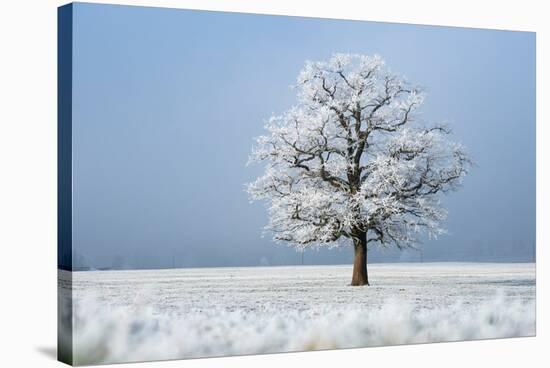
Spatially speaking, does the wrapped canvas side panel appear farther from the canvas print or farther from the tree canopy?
the tree canopy

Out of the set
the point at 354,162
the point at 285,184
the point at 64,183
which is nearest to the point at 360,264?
the point at 354,162

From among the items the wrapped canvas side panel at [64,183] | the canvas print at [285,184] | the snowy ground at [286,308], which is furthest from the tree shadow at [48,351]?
the snowy ground at [286,308]

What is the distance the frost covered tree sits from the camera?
15.5 m

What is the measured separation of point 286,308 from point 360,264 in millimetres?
1338

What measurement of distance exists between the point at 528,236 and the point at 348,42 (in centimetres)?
379

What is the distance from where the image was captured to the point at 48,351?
14852 mm

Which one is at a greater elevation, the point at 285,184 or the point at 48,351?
the point at 285,184

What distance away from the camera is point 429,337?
1580cm

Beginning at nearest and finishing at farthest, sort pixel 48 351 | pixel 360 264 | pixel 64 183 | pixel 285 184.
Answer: pixel 64 183 → pixel 48 351 → pixel 285 184 → pixel 360 264

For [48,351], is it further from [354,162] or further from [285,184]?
[354,162]

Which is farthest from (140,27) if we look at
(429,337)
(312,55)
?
(429,337)

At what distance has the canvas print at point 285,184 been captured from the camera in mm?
14031

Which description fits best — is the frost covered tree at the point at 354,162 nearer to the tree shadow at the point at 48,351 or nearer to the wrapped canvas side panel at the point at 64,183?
the wrapped canvas side panel at the point at 64,183

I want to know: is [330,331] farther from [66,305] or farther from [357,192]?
[66,305]
